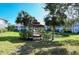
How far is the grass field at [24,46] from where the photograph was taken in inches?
269

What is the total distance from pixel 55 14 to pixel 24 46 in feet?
2.11

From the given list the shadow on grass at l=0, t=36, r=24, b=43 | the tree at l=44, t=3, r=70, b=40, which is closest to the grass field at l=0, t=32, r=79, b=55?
the shadow on grass at l=0, t=36, r=24, b=43

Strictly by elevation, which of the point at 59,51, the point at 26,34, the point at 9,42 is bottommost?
the point at 59,51

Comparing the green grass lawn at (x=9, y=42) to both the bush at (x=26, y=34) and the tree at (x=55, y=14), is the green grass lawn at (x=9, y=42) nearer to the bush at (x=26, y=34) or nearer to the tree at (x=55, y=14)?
the bush at (x=26, y=34)

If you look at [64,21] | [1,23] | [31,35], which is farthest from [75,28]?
[1,23]

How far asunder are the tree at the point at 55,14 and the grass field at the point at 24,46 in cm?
23

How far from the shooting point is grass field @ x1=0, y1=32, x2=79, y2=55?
6832 mm

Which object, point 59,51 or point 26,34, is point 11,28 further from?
point 59,51

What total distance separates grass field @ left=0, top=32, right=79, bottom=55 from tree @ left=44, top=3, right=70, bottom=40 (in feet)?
0.74

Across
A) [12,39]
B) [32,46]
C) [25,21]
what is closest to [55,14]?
[25,21]

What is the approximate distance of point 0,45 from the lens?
683cm

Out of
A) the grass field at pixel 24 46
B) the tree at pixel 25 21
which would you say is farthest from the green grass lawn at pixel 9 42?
the tree at pixel 25 21

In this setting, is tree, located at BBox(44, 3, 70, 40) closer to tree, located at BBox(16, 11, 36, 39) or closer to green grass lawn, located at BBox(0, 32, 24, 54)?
tree, located at BBox(16, 11, 36, 39)

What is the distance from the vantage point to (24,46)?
6871mm
